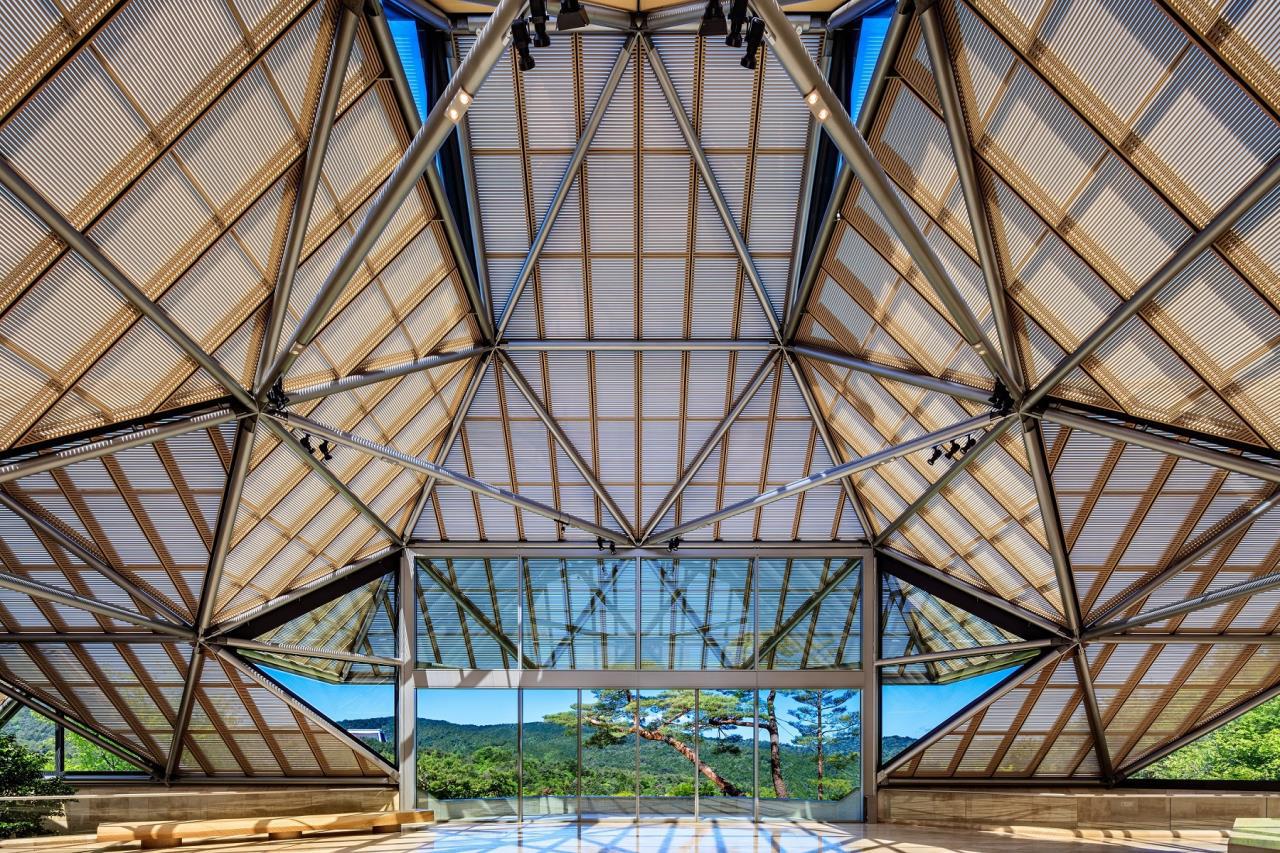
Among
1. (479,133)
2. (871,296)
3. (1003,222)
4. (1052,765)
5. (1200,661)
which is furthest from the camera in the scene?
(1052,765)

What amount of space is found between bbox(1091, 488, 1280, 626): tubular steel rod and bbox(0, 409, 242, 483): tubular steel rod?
89.6 ft

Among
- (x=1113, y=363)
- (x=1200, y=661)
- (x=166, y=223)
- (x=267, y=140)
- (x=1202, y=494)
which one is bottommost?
(x=1200, y=661)

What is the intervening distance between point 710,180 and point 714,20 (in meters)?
8.88

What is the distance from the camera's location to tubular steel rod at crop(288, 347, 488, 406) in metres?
25.5

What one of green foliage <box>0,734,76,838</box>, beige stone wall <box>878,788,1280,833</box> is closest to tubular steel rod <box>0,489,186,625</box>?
green foliage <box>0,734,76,838</box>

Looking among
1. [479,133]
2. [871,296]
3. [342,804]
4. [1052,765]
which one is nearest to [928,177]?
[871,296]

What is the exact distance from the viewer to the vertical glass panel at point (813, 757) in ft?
130

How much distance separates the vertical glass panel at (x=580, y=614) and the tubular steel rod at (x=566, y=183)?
14.2 meters

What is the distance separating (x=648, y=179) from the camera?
2612 centimetres

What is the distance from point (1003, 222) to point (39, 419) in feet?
→ 73.1

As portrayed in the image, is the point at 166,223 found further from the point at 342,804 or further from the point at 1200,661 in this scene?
the point at 1200,661

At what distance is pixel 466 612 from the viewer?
137 feet

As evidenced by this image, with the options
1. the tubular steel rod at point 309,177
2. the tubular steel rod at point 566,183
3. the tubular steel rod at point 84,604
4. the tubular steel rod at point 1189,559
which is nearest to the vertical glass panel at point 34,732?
the tubular steel rod at point 84,604

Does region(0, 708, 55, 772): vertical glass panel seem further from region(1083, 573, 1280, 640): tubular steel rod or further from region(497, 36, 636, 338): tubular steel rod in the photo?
region(1083, 573, 1280, 640): tubular steel rod
